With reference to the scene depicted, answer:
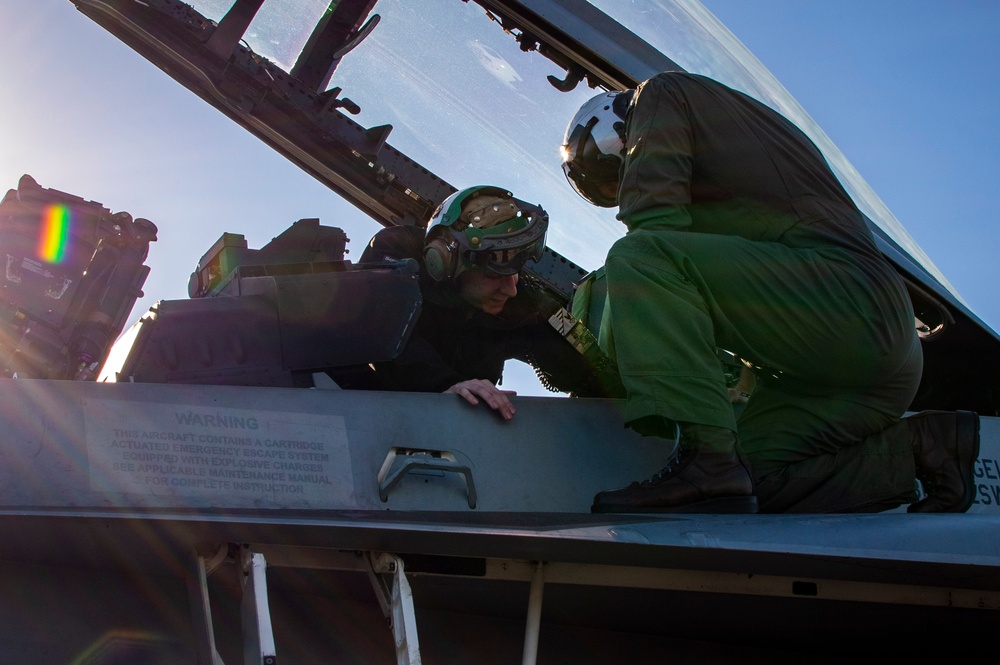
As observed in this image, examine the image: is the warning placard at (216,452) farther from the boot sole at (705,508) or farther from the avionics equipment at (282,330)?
the boot sole at (705,508)

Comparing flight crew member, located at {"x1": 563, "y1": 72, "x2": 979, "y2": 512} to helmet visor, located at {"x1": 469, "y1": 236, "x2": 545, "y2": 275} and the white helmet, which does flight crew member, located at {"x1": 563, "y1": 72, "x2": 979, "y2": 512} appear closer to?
the white helmet

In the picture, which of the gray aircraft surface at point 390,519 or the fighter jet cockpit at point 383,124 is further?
the fighter jet cockpit at point 383,124

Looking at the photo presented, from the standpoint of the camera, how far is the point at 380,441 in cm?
202

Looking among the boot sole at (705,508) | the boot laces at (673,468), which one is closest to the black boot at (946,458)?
the boot sole at (705,508)

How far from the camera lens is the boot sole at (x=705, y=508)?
1.93 metres

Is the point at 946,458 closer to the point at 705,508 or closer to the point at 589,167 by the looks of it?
the point at 705,508

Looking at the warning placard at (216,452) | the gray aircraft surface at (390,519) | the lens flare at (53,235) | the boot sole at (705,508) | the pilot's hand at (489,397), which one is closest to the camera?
the gray aircraft surface at (390,519)

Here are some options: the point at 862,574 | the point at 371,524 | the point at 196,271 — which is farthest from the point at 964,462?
the point at 196,271

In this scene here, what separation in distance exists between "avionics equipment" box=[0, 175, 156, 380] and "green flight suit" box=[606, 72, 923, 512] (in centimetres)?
236

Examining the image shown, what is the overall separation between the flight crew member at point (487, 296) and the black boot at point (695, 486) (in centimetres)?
74

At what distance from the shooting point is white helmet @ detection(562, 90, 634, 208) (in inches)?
106

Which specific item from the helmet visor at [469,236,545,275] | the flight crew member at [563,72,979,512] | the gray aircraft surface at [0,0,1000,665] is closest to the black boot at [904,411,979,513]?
the flight crew member at [563,72,979,512]

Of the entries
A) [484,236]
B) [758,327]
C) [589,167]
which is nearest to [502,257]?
[484,236]

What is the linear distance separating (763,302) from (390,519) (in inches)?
39.6
